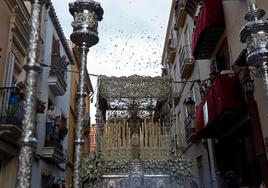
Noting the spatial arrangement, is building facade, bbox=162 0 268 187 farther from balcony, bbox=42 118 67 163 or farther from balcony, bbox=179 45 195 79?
balcony, bbox=42 118 67 163

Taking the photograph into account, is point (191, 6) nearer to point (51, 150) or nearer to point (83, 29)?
point (51, 150)

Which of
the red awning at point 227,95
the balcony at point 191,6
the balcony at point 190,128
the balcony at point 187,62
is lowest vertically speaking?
the red awning at point 227,95

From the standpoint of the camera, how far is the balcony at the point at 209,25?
25.5ft

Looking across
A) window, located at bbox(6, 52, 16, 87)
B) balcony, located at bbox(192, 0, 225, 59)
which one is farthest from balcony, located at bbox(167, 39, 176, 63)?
window, located at bbox(6, 52, 16, 87)

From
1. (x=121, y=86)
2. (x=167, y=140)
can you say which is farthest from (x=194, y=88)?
(x=167, y=140)

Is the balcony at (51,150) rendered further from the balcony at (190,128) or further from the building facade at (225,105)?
the balcony at (190,128)

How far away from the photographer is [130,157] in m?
5.90

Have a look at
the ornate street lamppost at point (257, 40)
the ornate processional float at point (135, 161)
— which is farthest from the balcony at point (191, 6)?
the ornate street lamppost at point (257, 40)

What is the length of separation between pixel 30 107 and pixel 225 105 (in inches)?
186

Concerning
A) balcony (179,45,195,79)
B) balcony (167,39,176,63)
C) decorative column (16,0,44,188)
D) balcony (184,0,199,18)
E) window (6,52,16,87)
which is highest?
balcony (167,39,176,63)

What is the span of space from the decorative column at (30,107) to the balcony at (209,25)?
596cm

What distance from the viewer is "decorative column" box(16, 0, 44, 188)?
2.04 m

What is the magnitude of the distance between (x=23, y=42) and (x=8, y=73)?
146 cm

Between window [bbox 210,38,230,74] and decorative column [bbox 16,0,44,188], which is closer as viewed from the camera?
decorative column [bbox 16,0,44,188]
